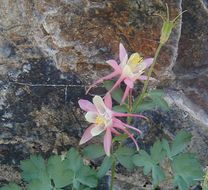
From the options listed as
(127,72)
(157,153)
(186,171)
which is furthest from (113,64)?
(186,171)

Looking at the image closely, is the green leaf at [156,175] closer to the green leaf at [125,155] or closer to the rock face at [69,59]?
the green leaf at [125,155]

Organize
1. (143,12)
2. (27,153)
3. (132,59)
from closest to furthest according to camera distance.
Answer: (132,59) < (143,12) < (27,153)

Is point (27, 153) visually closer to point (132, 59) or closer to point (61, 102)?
point (61, 102)

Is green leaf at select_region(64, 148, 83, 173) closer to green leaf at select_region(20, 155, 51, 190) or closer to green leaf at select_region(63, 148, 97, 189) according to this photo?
green leaf at select_region(63, 148, 97, 189)

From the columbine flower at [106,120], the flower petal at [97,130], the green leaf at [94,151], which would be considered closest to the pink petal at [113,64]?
the columbine flower at [106,120]

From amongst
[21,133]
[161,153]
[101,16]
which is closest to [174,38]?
[101,16]

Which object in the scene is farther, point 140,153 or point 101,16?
point 101,16

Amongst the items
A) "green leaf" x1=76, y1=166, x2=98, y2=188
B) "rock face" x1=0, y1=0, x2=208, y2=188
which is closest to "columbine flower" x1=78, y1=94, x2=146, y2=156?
"green leaf" x1=76, y1=166, x2=98, y2=188

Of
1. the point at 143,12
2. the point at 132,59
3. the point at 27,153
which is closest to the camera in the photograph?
the point at 132,59
